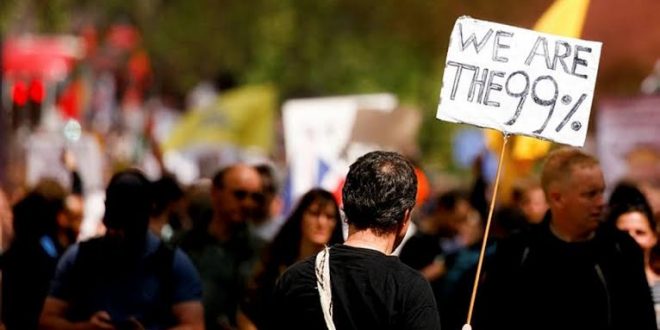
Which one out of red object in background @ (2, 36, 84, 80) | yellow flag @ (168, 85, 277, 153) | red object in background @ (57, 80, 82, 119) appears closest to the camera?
yellow flag @ (168, 85, 277, 153)

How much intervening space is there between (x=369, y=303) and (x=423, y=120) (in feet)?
122

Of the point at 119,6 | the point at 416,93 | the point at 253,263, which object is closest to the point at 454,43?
the point at 253,263

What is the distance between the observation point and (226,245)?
1104 centimetres

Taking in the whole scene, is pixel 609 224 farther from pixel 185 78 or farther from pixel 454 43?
pixel 185 78

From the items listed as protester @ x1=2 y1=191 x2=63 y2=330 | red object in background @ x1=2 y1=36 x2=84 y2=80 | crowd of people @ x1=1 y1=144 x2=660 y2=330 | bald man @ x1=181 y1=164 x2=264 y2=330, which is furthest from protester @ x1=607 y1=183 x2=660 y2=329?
red object in background @ x1=2 y1=36 x2=84 y2=80

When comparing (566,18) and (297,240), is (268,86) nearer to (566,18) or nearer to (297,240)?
(566,18)

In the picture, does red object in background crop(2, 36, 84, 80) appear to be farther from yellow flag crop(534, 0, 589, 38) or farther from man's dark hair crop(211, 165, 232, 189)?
yellow flag crop(534, 0, 589, 38)

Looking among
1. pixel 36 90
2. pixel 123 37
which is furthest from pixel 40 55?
pixel 36 90

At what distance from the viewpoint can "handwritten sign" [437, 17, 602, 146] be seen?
306 inches

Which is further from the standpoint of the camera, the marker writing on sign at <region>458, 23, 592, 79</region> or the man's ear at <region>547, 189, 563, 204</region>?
the man's ear at <region>547, 189, 563, 204</region>

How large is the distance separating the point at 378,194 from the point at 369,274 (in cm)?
26

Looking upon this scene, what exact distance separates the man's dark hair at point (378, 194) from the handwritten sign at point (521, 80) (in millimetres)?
1026

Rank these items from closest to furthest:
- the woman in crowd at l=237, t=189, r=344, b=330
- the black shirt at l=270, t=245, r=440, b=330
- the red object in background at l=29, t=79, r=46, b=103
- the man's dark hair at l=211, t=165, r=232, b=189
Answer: the black shirt at l=270, t=245, r=440, b=330, the woman in crowd at l=237, t=189, r=344, b=330, the man's dark hair at l=211, t=165, r=232, b=189, the red object in background at l=29, t=79, r=46, b=103

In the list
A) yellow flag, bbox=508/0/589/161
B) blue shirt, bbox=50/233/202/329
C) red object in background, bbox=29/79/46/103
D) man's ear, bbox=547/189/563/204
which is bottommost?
blue shirt, bbox=50/233/202/329
